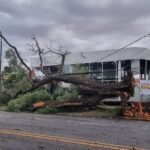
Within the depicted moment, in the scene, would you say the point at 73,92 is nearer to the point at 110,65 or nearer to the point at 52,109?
the point at 52,109

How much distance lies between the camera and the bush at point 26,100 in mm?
24672

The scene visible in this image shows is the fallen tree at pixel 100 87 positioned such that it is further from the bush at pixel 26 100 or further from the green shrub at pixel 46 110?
the bush at pixel 26 100

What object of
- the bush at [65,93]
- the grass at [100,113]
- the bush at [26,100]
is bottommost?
the grass at [100,113]

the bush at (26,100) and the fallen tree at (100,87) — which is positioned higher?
the fallen tree at (100,87)

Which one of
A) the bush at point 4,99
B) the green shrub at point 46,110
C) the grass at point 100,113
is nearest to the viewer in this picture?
the grass at point 100,113

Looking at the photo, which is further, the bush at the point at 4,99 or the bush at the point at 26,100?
the bush at the point at 4,99

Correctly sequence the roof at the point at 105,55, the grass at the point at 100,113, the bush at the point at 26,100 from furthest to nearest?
the roof at the point at 105,55, the bush at the point at 26,100, the grass at the point at 100,113

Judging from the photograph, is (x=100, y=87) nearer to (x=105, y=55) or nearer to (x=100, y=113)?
(x=100, y=113)

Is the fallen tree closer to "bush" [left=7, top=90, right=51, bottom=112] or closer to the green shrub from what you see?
the green shrub

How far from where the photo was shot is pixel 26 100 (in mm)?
24906

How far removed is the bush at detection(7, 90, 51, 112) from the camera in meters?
24.7

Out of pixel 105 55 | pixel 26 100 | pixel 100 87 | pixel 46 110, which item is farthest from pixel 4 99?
pixel 105 55

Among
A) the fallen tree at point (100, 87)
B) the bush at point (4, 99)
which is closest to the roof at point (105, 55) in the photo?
the bush at point (4, 99)

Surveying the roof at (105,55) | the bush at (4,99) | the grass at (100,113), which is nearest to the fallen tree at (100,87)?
the grass at (100,113)
